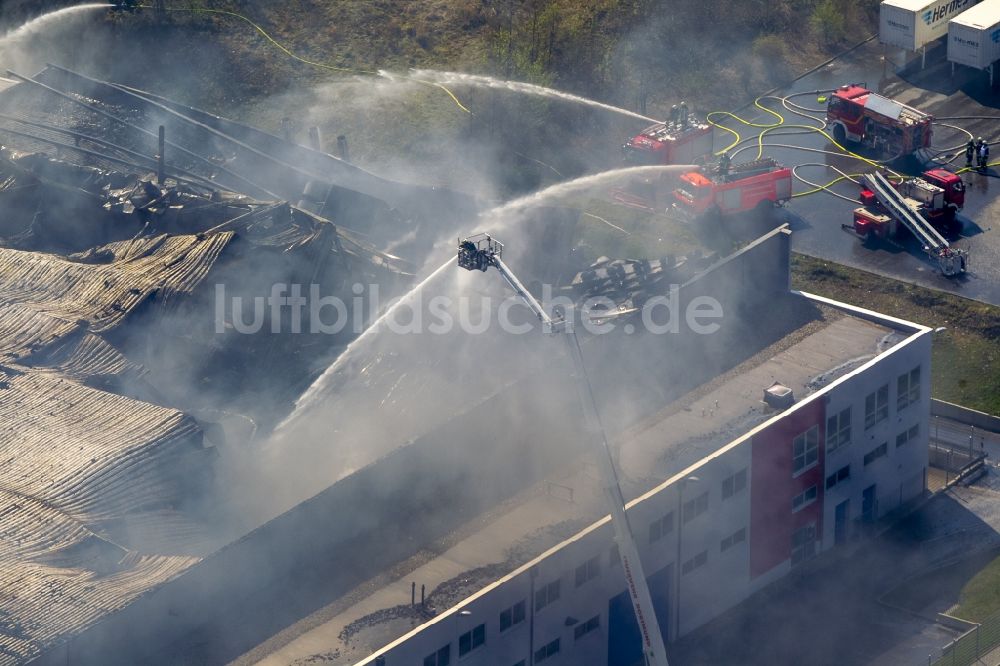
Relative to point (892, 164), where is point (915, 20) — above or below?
above

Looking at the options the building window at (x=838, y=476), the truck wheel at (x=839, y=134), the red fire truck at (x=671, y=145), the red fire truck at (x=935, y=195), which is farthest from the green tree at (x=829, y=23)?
the building window at (x=838, y=476)

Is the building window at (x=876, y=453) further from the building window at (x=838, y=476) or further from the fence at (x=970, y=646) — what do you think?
the fence at (x=970, y=646)

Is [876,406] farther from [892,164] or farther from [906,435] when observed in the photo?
[892,164]

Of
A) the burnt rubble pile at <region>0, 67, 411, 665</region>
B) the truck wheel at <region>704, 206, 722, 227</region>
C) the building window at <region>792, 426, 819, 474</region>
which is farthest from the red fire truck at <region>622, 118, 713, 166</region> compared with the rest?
the building window at <region>792, 426, 819, 474</region>

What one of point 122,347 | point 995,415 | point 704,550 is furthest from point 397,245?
point 995,415

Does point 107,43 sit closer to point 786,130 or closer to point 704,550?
point 786,130

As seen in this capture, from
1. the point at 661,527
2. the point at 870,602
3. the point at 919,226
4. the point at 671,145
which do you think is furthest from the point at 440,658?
the point at 671,145
